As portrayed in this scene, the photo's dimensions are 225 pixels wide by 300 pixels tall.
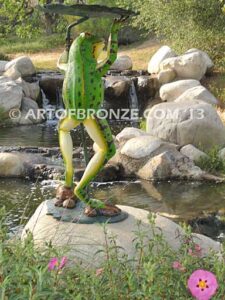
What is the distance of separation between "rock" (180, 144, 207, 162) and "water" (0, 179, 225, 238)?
2.82 feet

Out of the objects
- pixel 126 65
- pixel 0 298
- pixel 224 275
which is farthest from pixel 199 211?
pixel 126 65

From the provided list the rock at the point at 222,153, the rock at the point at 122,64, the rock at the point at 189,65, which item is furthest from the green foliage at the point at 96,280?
the rock at the point at 122,64

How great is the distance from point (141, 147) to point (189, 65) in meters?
7.53

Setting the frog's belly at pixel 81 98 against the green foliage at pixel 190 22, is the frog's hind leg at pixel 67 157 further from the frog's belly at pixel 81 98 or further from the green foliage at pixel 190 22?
the green foliage at pixel 190 22

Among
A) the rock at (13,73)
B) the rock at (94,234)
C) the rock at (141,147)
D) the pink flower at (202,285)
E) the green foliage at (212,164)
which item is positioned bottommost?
the green foliage at (212,164)

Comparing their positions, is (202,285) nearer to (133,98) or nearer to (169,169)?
(169,169)

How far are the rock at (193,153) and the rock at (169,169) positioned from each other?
380 mm

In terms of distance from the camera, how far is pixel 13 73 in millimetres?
17984

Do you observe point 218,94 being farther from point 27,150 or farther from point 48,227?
point 48,227

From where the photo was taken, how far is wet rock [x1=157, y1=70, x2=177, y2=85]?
56.6ft

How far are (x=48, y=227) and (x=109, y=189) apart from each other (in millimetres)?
4904

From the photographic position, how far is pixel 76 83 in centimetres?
459

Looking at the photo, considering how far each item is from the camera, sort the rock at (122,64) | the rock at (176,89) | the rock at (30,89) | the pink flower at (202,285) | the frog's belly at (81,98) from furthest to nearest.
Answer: the rock at (122,64)
the rock at (30,89)
the rock at (176,89)
the frog's belly at (81,98)
the pink flower at (202,285)

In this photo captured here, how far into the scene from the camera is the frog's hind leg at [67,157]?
476 cm
